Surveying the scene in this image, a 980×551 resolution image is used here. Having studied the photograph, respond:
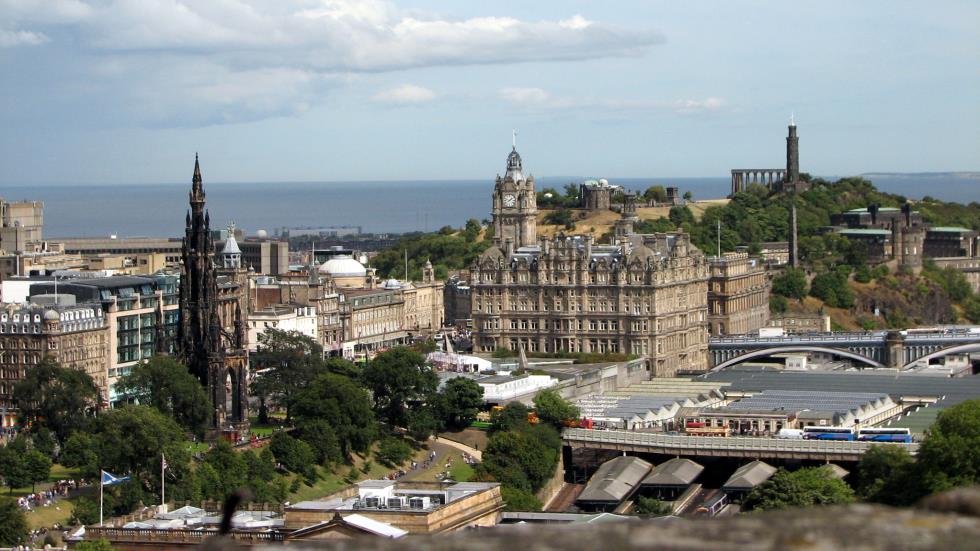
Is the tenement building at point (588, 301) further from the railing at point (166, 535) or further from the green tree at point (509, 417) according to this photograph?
the railing at point (166, 535)

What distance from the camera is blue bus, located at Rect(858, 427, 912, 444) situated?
293 feet

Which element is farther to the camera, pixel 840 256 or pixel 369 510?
pixel 840 256

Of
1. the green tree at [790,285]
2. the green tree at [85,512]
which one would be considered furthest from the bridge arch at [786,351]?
the green tree at [85,512]

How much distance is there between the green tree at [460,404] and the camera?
98312mm

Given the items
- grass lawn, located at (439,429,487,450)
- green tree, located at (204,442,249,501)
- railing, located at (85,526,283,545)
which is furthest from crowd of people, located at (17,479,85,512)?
grass lawn, located at (439,429,487,450)

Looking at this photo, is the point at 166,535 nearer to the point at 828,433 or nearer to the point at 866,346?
the point at 828,433

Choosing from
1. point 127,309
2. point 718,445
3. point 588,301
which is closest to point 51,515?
point 718,445

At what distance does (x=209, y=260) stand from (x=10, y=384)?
Answer: 1220 cm

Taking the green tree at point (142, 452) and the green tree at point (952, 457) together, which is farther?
the green tree at point (142, 452)

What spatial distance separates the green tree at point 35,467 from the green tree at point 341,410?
673 inches

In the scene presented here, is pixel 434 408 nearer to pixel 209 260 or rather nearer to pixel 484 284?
pixel 209 260

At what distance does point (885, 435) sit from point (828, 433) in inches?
162

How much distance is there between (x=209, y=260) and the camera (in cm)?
9512

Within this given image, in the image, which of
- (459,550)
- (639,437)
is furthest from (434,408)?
(459,550)
